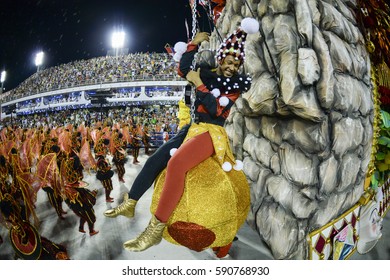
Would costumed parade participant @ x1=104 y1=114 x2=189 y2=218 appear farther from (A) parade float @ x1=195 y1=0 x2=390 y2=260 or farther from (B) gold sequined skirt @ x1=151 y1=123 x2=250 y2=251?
(A) parade float @ x1=195 y1=0 x2=390 y2=260

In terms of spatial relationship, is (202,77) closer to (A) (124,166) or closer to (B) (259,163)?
Result: (B) (259,163)

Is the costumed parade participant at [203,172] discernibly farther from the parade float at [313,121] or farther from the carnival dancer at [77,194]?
the carnival dancer at [77,194]

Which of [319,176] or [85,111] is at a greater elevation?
[85,111]

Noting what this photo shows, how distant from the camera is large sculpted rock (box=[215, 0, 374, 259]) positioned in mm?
1348

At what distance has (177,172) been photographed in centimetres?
116

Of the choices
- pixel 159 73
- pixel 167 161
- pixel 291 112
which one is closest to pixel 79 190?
pixel 167 161

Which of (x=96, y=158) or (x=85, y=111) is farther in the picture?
(x=96, y=158)

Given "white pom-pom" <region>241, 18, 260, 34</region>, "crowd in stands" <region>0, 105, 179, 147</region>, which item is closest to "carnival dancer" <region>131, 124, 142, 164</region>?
"crowd in stands" <region>0, 105, 179, 147</region>

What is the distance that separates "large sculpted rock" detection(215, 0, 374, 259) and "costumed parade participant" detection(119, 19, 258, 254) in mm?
368

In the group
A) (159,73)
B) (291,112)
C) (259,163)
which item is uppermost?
(159,73)

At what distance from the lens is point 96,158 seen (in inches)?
93.7

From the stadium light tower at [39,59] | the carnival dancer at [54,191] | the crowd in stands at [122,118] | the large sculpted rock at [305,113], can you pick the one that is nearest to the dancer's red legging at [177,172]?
the crowd in stands at [122,118]

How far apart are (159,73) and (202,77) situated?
1.58ft

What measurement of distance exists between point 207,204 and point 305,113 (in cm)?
70
